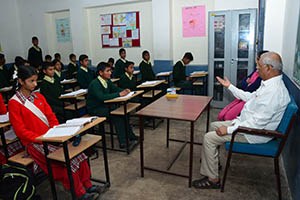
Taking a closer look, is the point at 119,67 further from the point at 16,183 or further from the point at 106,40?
the point at 16,183

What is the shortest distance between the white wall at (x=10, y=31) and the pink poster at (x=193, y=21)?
5.54 meters

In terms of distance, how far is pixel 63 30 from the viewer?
7512 millimetres

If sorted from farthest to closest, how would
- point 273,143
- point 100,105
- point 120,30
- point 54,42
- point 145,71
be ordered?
point 54,42
point 120,30
point 145,71
point 100,105
point 273,143

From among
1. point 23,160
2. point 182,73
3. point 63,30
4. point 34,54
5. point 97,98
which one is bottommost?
point 23,160

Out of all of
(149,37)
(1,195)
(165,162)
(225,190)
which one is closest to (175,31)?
(149,37)

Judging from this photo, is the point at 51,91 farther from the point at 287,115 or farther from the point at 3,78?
the point at 287,115

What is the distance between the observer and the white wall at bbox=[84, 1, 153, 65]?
6246 millimetres

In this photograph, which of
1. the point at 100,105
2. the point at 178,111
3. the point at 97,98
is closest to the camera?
the point at 178,111

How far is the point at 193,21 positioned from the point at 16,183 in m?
4.97

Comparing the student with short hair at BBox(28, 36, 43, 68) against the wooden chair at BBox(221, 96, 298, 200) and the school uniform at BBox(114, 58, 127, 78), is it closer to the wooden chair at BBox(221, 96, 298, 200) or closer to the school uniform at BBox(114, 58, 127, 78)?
the school uniform at BBox(114, 58, 127, 78)

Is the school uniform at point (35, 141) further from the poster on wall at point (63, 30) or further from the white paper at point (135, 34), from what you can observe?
the poster on wall at point (63, 30)

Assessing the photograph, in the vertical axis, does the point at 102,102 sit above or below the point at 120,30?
below

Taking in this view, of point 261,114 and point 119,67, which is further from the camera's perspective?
point 119,67

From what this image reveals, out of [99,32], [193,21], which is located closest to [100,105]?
[193,21]
